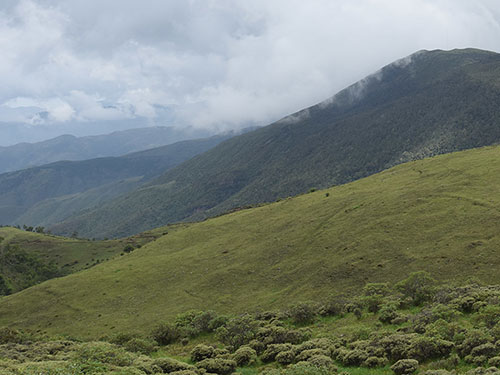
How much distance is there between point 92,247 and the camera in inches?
6122

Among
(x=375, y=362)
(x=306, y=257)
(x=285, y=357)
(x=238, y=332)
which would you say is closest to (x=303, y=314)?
(x=238, y=332)

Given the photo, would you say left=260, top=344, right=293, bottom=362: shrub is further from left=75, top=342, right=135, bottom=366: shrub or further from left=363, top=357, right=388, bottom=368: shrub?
left=75, top=342, right=135, bottom=366: shrub

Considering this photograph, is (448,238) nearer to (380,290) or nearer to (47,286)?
(380,290)

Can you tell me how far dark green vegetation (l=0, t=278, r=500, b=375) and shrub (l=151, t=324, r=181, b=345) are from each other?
9cm

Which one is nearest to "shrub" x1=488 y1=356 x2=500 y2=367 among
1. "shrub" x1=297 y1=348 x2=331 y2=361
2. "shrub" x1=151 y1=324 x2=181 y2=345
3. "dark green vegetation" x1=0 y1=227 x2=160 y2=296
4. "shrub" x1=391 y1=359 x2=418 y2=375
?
"shrub" x1=391 y1=359 x2=418 y2=375

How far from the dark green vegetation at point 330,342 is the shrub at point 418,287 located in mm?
81

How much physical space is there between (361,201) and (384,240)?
16.0 m

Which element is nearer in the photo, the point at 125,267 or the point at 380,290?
the point at 380,290

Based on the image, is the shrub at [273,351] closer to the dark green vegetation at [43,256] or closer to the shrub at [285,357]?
the shrub at [285,357]

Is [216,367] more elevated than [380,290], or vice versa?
[216,367]

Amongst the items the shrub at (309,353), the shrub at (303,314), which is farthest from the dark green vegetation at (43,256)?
the shrub at (309,353)

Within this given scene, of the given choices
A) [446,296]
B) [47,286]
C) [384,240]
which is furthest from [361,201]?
[47,286]

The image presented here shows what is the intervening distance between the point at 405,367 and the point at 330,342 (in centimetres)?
650

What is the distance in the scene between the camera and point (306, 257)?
51.3m
